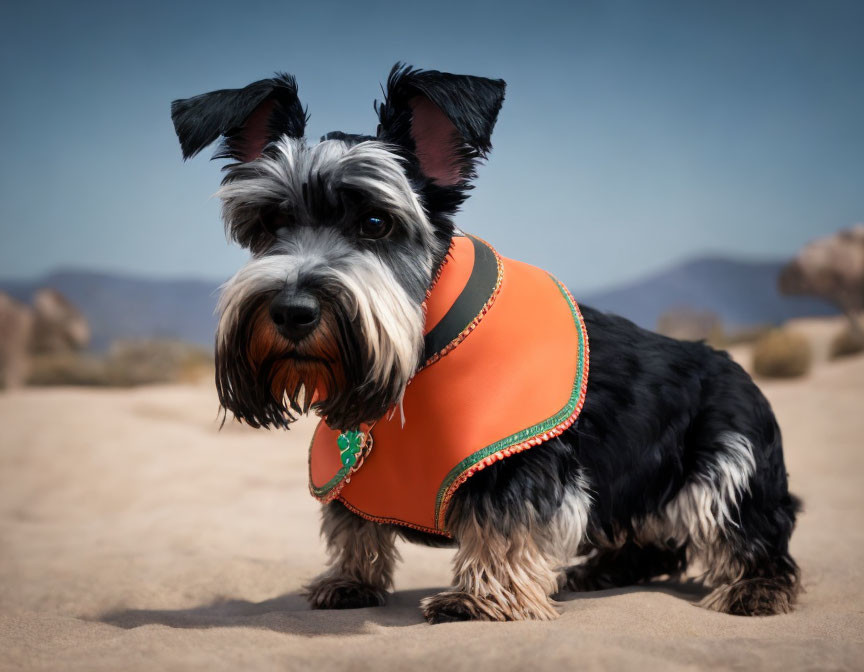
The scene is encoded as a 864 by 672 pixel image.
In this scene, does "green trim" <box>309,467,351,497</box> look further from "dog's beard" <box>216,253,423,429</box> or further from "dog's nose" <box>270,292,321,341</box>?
"dog's nose" <box>270,292,321,341</box>

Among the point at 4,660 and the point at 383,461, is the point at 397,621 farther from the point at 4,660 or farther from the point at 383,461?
the point at 4,660

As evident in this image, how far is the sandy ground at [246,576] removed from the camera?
8.54 feet

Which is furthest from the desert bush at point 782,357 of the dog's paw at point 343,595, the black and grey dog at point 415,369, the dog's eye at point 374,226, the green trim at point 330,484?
the dog's eye at point 374,226

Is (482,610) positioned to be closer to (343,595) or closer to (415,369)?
(343,595)

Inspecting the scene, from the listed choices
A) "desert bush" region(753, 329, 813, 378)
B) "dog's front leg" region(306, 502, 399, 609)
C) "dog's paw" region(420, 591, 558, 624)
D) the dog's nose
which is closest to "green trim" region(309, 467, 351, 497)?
"dog's front leg" region(306, 502, 399, 609)

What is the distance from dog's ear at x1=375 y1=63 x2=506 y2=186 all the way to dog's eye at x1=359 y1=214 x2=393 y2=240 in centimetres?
32

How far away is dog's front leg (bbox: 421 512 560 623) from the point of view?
10.5 ft

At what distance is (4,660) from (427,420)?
1.70 m

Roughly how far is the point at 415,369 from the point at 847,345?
17.9m

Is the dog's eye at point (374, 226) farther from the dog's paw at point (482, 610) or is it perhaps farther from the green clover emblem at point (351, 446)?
the dog's paw at point (482, 610)

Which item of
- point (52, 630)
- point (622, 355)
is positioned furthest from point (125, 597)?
point (622, 355)

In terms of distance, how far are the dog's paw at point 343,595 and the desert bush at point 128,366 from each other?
14.1 metres

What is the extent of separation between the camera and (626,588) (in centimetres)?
413

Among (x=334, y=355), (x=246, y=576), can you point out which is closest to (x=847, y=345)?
(x=246, y=576)
